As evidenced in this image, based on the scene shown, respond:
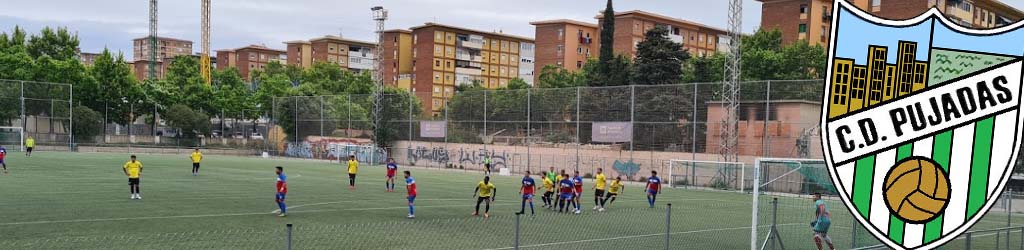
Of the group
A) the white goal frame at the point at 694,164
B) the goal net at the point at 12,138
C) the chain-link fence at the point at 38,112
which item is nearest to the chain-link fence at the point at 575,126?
the white goal frame at the point at 694,164

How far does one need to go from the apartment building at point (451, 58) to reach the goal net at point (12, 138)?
56.8m

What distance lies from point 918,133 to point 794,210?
24.7 m

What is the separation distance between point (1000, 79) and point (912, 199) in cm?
75

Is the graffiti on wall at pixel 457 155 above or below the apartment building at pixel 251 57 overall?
below

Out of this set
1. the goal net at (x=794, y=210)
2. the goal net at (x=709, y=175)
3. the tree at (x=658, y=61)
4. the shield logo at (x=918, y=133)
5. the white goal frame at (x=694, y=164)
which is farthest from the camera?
the tree at (x=658, y=61)

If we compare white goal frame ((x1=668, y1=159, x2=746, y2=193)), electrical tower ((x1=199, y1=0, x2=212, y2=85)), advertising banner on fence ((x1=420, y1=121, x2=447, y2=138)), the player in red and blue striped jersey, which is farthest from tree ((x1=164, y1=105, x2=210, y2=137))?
the player in red and blue striped jersey

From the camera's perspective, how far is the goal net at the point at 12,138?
61969mm

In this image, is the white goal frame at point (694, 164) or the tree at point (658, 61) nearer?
the white goal frame at point (694, 164)

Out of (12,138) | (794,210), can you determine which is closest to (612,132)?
(794,210)

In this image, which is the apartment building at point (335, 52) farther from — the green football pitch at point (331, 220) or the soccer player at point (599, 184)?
the soccer player at point (599, 184)

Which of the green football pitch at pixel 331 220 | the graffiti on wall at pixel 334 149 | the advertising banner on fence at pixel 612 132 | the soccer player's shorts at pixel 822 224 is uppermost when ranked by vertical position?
the advertising banner on fence at pixel 612 132

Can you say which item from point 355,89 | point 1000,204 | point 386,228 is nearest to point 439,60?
point 355,89

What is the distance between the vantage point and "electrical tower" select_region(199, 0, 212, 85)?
4988 inches

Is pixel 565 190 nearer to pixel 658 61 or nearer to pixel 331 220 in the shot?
pixel 331 220
